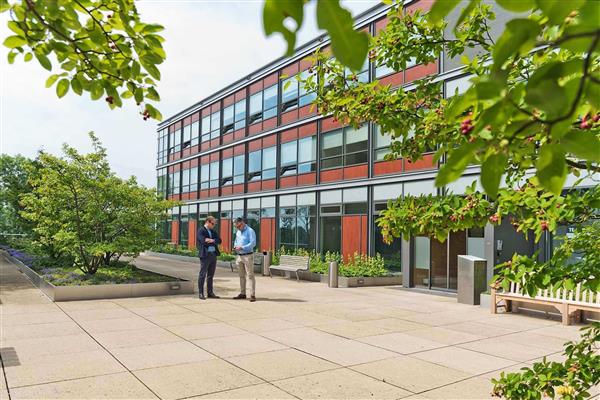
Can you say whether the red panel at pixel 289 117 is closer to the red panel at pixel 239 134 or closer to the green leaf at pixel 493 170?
the red panel at pixel 239 134

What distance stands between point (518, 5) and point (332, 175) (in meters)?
24.2

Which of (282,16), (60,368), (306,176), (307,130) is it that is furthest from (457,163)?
(307,130)

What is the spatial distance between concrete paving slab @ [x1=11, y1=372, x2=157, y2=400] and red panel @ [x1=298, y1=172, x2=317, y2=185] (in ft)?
69.1

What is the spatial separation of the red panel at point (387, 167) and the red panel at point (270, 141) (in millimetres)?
9320

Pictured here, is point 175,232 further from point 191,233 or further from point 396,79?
point 396,79

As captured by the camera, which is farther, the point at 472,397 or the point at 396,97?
the point at 472,397

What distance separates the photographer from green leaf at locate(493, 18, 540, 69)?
946mm

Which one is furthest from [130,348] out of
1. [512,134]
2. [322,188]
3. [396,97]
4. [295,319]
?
[322,188]

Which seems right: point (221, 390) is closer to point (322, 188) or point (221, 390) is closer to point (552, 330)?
point (552, 330)

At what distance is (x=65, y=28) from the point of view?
2.22 m

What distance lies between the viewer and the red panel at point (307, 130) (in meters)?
26.4

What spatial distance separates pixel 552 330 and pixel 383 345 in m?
3.95

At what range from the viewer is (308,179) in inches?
1056

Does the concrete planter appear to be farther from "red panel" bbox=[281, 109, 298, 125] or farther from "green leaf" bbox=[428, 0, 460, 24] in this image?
Result: "red panel" bbox=[281, 109, 298, 125]
